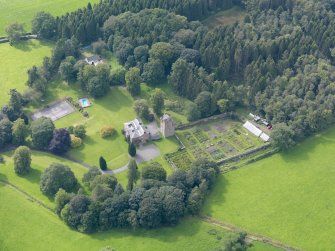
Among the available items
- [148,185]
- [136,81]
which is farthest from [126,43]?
[148,185]

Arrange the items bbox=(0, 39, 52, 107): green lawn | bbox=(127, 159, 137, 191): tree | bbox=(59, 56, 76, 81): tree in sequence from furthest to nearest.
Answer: bbox=(0, 39, 52, 107): green lawn
bbox=(59, 56, 76, 81): tree
bbox=(127, 159, 137, 191): tree

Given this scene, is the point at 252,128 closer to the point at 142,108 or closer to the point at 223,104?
the point at 223,104

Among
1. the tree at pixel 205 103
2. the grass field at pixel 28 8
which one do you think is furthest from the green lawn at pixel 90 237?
the grass field at pixel 28 8

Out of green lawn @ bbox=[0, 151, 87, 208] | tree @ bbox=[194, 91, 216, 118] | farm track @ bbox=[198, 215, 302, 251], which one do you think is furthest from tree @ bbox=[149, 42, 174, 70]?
farm track @ bbox=[198, 215, 302, 251]

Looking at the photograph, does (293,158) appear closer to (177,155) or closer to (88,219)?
(177,155)

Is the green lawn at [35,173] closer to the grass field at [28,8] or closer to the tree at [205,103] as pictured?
the tree at [205,103]

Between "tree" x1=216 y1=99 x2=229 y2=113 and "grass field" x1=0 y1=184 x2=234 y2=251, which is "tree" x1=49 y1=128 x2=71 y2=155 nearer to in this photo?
"grass field" x1=0 y1=184 x2=234 y2=251
